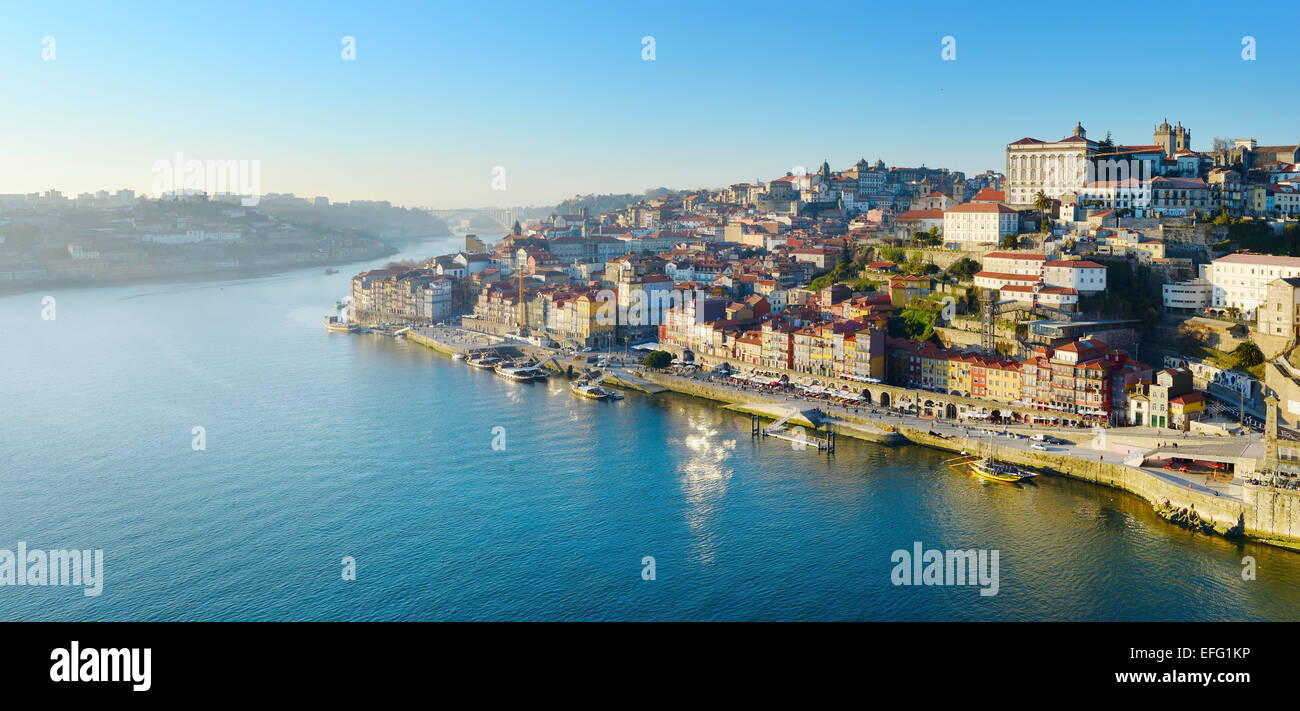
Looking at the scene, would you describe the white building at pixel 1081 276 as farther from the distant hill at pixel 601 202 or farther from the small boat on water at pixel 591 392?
the distant hill at pixel 601 202

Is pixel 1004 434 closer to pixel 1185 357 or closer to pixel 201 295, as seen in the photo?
pixel 1185 357

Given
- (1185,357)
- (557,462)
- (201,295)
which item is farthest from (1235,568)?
(201,295)

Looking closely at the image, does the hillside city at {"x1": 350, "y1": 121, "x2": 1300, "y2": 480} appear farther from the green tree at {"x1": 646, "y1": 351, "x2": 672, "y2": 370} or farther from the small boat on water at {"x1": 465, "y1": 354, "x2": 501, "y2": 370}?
the small boat on water at {"x1": 465, "y1": 354, "x2": 501, "y2": 370}

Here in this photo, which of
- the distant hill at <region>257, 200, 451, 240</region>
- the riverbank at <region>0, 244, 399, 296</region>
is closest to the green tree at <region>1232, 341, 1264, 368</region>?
the riverbank at <region>0, 244, 399, 296</region>

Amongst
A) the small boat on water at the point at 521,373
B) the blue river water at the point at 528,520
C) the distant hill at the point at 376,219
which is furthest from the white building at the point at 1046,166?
the distant hill at the point at 376,219

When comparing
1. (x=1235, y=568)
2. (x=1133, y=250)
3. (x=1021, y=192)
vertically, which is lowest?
(x=1235, y=568)
